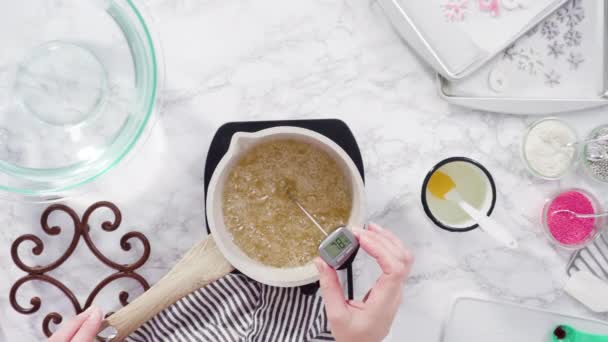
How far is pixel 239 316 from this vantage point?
0.85m

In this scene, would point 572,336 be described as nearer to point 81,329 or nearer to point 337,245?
point 337,245

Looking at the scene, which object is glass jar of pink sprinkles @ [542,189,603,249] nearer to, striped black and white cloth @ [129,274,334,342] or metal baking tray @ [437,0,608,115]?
metal baking tray @ [437,0,608,115]

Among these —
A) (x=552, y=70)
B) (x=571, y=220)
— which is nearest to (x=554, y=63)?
(x=552, y=70)

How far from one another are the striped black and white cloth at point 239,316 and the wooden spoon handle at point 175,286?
0.02 m

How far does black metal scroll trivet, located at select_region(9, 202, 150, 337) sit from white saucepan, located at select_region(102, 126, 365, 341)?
3.6 inches

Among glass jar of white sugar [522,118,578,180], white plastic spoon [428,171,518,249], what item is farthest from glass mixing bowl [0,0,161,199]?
glass jar of white sugar [522,118,578,180]

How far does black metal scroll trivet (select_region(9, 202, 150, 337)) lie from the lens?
2.95ft

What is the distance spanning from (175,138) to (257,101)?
145 mm

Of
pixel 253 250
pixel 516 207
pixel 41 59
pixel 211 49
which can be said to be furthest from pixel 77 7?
pixel 516 207

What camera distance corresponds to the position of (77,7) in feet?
2.94

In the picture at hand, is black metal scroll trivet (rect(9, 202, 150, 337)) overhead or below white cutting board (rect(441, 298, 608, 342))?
overhead

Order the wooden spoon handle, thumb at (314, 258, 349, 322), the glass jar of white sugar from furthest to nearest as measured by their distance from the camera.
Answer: the glass jar of white sugar < the wooden spoon handle < thumb at (314, 258, 349, 322)

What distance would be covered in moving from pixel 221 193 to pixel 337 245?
→ 196 millimetres

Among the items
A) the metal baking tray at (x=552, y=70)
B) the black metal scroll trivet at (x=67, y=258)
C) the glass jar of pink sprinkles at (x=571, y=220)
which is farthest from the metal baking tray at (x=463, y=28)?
the black metal scroll trivet at (x=67, y=258)
